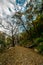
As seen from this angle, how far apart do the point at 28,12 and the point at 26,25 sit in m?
1.58

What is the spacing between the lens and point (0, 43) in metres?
15.1

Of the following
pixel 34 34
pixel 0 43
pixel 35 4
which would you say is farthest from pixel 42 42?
pixel 35 4

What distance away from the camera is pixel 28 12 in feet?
70.3

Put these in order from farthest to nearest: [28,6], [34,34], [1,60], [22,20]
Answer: [28,6] → [22,20] → [34,34] → [1,60]

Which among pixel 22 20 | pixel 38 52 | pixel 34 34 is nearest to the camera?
pixel 38 52

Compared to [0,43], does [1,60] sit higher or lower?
higher

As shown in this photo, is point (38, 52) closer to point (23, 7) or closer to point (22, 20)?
point (22, 20)

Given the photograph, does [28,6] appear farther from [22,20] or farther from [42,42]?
[42,42]

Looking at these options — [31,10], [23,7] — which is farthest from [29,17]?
[23,7]

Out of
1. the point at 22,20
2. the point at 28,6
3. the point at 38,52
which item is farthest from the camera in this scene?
the point at 28,6

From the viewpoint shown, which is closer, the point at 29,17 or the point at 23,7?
the point at 29,17

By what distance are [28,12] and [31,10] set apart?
0.49 metres

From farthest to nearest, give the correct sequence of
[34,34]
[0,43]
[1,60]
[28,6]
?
[28,6]
[34,34]
[0,43]
[1,60]

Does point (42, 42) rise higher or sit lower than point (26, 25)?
higher
